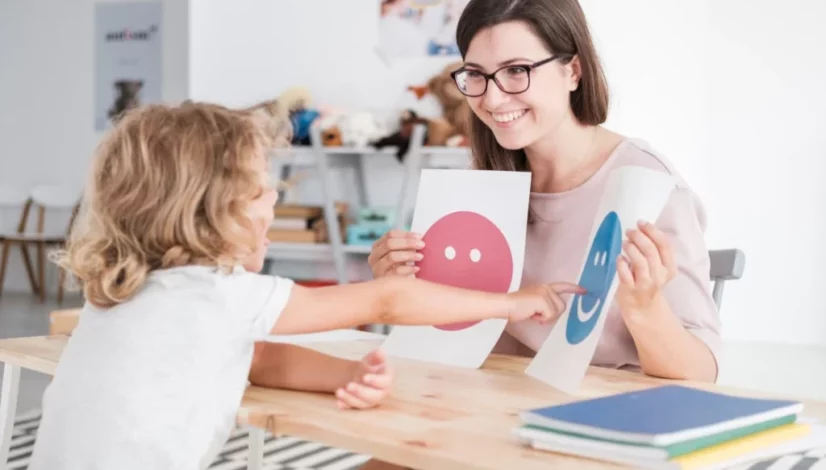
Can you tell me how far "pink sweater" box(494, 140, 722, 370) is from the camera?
1.51 metres

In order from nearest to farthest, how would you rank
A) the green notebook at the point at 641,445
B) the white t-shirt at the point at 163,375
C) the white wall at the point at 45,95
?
the green notebook at the point at 641,445
the white t-shirt at the point at 163,375
the white wall at the point at 45,95

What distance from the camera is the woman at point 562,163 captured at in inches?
58.7

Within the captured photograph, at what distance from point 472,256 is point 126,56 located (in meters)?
6.71

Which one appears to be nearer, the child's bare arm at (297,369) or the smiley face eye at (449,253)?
the child's bare arm at (297,369)

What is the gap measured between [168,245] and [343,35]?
15.0 ft

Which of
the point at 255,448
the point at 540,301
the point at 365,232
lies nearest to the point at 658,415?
the point at 540,301

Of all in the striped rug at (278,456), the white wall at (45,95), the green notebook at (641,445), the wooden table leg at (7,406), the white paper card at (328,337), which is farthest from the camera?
the white wall at (45,95)

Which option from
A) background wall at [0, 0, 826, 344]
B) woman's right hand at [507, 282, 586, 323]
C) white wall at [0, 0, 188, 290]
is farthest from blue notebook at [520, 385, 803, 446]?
white wall at [0, 0, 188, 290]

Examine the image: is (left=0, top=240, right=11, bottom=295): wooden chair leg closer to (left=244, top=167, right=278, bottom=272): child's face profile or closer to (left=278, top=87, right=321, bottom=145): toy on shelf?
(left=278, top=87, right=321, bottom=145): toy on shelf

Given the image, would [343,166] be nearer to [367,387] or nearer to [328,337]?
[328,337]

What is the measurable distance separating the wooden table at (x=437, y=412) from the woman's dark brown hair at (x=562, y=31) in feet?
1.56

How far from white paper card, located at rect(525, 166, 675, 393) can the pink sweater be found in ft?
0.71

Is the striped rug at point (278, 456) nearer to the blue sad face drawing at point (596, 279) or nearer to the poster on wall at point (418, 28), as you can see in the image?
the blue sad face drawing at point (596, 279)

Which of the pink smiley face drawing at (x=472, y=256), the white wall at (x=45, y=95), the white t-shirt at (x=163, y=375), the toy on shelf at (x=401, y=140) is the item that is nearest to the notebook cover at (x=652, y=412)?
the white t-shirt at (x=163, y=375)
